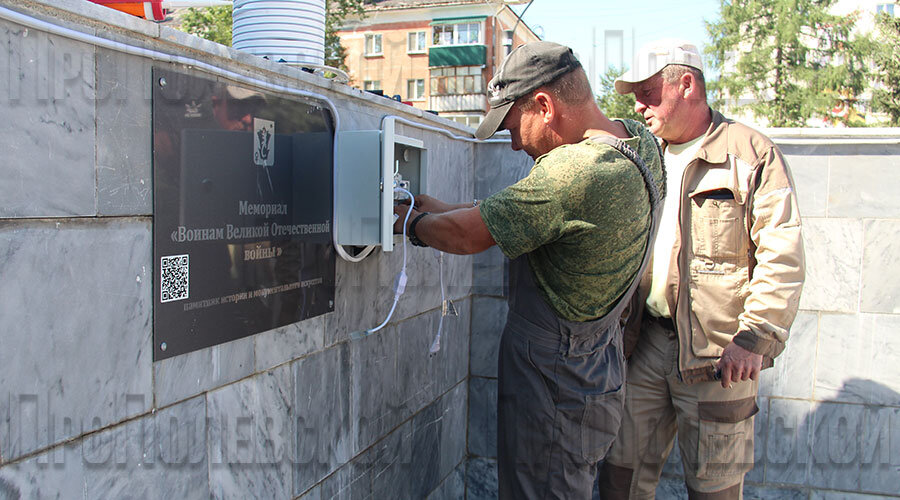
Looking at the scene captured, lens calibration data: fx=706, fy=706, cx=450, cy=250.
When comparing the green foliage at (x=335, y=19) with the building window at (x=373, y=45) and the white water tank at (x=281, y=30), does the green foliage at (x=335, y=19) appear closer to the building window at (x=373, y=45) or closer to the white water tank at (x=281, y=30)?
the building window at (x=373, y=45)

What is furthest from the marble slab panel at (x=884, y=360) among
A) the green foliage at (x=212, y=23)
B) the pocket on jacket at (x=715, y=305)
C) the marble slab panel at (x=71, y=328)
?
the green foliage at (x=212, y=23)

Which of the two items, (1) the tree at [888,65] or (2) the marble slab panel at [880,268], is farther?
(1) the tree at [888,65]

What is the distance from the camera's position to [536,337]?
7.48 feet

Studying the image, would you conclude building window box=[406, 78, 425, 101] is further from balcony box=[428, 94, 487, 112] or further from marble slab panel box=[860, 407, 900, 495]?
marble slab panel box=[860, 407, 900, 495]

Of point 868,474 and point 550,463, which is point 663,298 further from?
point 868,474

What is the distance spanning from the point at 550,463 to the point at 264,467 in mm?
897

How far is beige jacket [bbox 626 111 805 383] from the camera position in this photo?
2.55 meters

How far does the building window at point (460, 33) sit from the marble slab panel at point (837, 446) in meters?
36.7

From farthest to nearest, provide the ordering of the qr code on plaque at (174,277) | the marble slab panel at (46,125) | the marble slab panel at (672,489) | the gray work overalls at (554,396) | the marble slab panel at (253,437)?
the marble slab panel at (672,489) → the gray work overalls at (554,396) → the marble slab panel at (253,437) → the qr code on plaque at (174,277) → the marble slab panel at (46,125)

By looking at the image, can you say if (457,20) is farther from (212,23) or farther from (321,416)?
(321,416)

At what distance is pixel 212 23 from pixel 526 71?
2323cm

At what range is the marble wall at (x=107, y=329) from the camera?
1.34 metres

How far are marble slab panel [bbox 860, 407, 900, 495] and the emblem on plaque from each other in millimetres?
3203

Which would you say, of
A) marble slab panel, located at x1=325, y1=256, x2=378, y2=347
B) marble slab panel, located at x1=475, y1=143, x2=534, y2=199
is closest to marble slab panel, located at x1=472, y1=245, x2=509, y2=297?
marble slab panel, located at x1=475, y1=143, x2=534, y2=199
